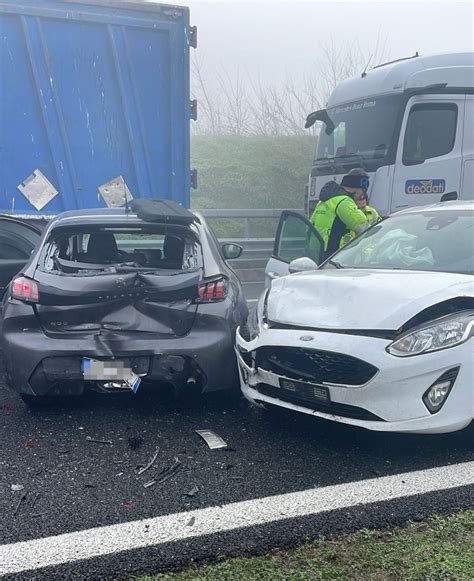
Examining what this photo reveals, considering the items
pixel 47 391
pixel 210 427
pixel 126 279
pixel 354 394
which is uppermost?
pixel 126 279

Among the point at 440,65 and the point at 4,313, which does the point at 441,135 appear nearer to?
the point at 440,65

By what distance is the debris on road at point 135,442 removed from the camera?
11.4 ft

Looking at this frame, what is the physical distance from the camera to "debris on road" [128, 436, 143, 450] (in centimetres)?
347

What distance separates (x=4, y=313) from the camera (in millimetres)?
3781

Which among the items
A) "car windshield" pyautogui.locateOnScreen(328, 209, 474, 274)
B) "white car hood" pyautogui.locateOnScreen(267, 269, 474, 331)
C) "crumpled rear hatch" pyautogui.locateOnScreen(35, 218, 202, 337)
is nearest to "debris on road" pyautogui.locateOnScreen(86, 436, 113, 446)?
"crumpled rear hatch" pyautogui.locateOnScreen(35, 218, 202, 337)

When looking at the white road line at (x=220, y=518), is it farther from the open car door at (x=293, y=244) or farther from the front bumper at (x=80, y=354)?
the open car door at (x=293, y=244)

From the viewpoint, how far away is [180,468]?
3.21m

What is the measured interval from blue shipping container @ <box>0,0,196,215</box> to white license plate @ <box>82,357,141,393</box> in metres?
3.48

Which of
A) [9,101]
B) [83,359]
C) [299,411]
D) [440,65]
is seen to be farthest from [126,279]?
[440,65]

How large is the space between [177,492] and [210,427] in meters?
0.88

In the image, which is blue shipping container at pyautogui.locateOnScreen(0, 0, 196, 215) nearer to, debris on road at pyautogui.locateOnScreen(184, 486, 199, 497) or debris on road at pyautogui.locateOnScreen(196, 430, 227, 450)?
debris on road at pyautogui.locateOnScreen(196, 430, 227, 450)

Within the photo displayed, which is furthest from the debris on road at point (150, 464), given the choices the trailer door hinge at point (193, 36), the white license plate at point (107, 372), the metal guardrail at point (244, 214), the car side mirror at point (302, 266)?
the metal guardrail at point (244, 214)

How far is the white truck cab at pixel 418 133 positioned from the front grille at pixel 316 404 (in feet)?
16.4

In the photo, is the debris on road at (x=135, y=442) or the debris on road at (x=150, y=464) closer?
the debris on road at (x=150, y=464)
